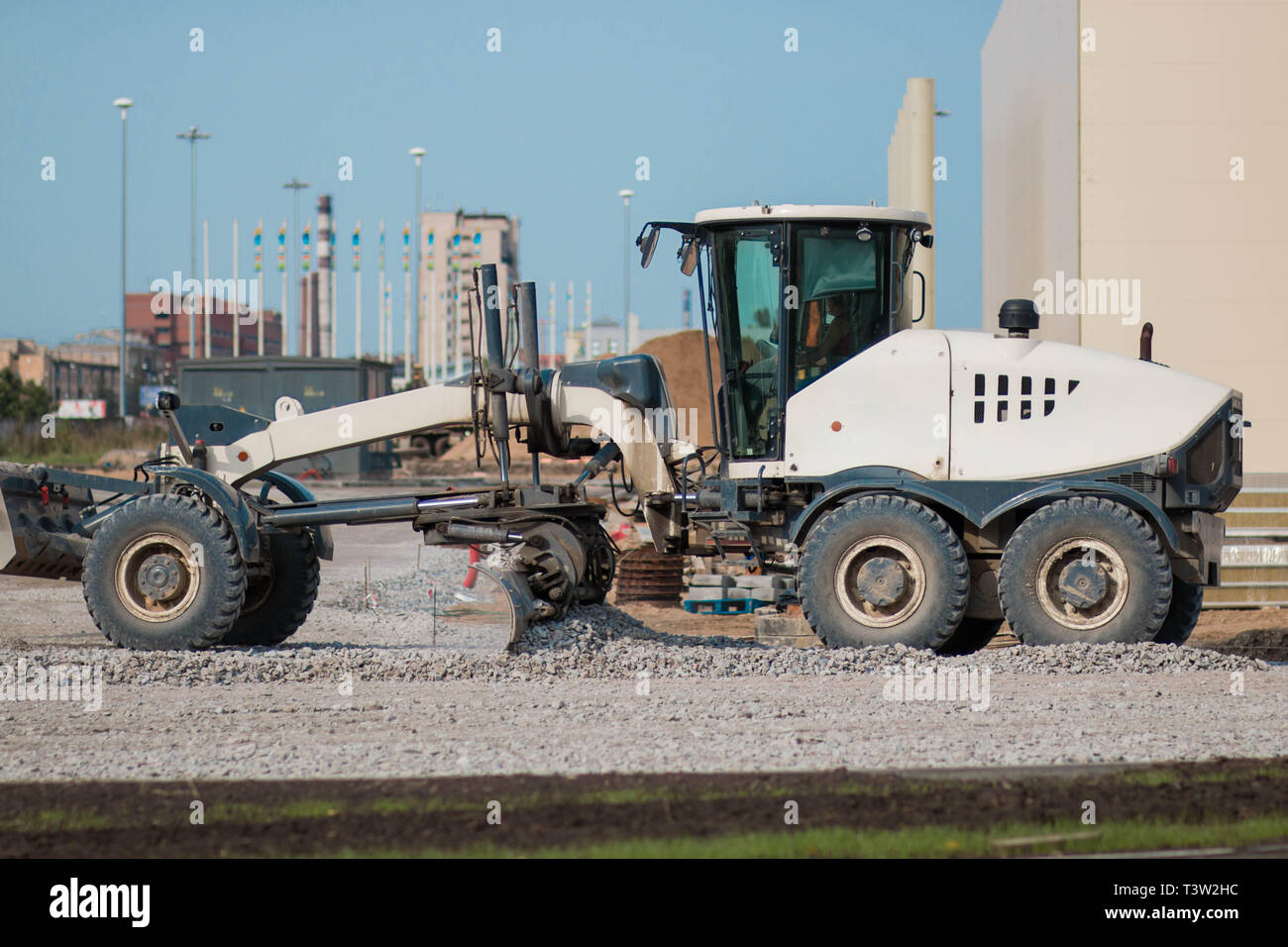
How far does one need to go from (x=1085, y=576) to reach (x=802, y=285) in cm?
304

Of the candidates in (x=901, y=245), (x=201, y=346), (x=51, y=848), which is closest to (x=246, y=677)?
(x=51, y=848)

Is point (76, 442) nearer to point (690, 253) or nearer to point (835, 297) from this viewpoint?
point (690, 253)

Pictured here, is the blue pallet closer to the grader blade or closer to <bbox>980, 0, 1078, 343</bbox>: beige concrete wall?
the grader blade

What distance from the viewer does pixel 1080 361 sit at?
38.7 ft

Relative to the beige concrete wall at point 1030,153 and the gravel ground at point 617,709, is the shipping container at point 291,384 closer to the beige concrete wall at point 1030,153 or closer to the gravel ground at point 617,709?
the beige concrete wall at point 1030,153

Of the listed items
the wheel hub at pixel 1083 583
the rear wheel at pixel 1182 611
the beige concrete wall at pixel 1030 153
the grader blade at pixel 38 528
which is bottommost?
the rear wheel at pixel 1182 611

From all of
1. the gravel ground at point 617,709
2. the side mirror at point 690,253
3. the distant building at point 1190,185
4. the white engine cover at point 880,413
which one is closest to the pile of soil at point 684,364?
the distant building at point 1190,185

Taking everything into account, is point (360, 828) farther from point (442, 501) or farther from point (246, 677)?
point (442, 501)

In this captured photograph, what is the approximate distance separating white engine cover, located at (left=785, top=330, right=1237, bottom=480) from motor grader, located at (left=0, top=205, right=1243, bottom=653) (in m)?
0.02

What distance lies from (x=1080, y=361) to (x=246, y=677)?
6.42 m

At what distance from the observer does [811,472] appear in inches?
480

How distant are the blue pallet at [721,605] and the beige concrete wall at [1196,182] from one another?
899 centimetres

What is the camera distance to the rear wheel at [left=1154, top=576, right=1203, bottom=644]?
12.2 meters

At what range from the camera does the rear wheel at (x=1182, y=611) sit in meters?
12.2
